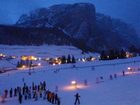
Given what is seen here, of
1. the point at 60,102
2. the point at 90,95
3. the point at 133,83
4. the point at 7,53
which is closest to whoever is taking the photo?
the point at 60,102

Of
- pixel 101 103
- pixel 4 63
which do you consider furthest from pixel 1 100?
pixel 4 63

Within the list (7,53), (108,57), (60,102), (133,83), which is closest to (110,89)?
(133,83)

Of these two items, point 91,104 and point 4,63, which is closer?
point 91,104

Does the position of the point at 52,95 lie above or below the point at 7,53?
below

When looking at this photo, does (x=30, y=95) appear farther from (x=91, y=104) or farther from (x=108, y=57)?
(x=108, y=57)

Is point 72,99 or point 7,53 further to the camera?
point 7,53

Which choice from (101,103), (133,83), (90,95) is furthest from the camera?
(133,83)

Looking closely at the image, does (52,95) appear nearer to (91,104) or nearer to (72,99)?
(72,99)

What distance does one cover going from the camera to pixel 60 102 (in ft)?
136

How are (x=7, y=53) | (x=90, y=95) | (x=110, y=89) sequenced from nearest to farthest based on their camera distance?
1. (x=90, y=95)
2. (x=110, y=89)
3. (x=7, y=53)

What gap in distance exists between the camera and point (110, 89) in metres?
49.4

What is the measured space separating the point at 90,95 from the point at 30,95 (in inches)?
309

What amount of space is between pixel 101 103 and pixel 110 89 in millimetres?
11845

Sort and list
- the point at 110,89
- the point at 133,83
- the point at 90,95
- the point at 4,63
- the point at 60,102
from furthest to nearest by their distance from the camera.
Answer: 1. the point at 4,63
2. the point at 133,83
3. the point at 110,89
4. the point at 90,95
5. the point at 60,102
